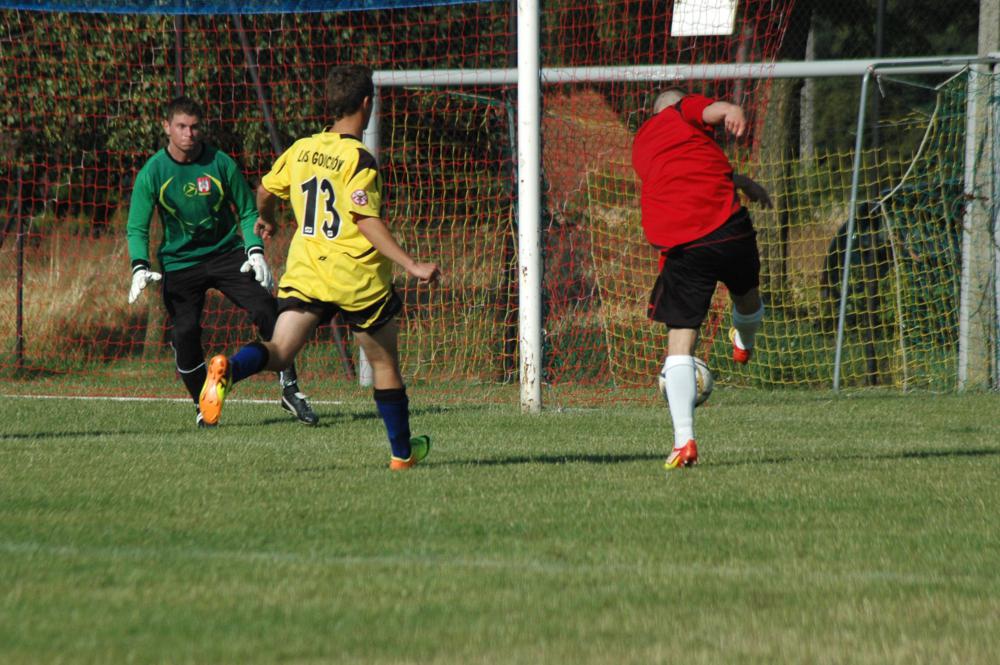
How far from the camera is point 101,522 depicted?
191 inches

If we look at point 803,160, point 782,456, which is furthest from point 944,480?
point 803,160

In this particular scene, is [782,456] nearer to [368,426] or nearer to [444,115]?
[368,426]

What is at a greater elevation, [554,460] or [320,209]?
[320,209]

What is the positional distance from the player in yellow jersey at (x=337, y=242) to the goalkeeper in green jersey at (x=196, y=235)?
252cm

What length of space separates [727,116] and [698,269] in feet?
2.36

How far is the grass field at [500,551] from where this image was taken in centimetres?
325

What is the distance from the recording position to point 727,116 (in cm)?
600

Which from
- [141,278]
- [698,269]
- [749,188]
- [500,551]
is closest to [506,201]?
[141,278]

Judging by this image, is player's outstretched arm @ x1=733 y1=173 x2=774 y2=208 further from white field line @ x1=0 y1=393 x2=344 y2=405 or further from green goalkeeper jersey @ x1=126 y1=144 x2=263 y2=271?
white field line @ x1=0 y1=393 x2=344 y2=405

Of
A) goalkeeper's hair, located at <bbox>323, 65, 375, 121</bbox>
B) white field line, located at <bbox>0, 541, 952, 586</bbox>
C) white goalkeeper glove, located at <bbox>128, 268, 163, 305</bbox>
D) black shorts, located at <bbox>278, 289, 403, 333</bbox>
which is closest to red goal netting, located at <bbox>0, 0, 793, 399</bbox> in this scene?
white goalkeeper glove, located at <bbox>128, 268, 163, 305</bbox>

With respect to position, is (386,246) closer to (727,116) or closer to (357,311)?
(357,311)

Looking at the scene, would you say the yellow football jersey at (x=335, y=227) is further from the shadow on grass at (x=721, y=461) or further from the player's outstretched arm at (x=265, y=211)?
the shadow on grass at (x=721, y=461)

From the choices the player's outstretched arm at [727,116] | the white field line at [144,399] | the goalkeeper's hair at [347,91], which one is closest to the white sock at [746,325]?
the player's outstretched arm at [727,116]

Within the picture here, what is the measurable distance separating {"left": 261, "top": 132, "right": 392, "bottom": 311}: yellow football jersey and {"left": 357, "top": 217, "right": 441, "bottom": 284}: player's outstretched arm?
2.2 inches
